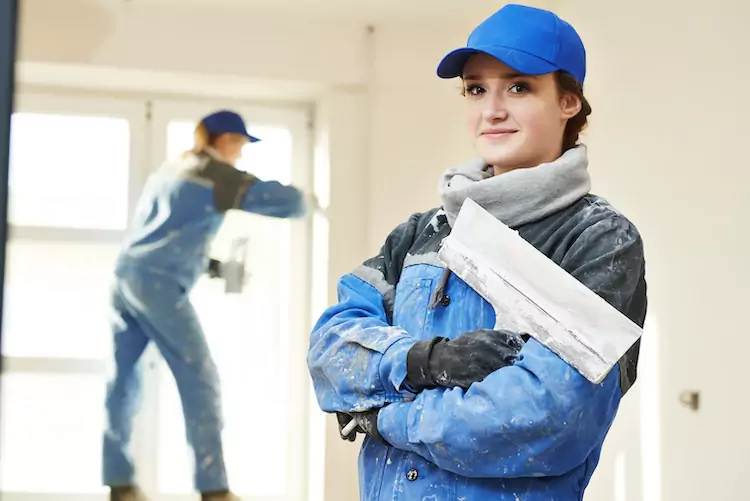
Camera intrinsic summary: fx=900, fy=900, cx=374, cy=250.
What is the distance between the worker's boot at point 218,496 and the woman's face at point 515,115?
266 centimetres

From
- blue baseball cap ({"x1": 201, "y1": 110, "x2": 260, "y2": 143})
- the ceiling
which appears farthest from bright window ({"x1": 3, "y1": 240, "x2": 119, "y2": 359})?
the ceiling

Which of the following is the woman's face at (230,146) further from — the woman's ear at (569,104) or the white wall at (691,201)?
the woman's ear at (569,104)

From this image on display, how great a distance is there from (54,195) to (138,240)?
42 centimetres

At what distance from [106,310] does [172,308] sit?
0.30m

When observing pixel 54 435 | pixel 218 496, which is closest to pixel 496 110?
pixel 218 496

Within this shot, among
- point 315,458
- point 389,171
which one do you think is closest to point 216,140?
point 389,171

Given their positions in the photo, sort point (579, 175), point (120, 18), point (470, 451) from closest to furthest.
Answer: point (470, 451) < point (579, 175) < point (120, 18)

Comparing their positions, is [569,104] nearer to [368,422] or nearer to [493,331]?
[493,331]

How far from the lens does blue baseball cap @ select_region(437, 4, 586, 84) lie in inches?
45.4

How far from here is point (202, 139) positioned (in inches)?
142

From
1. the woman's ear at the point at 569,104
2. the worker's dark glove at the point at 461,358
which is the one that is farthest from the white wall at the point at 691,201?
the worker's dark glove at the point at 461,358

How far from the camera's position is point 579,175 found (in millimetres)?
1176

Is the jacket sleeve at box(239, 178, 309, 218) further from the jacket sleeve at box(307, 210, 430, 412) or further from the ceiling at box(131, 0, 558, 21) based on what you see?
the jacket sleeve at box(307, 210, 430, 412)

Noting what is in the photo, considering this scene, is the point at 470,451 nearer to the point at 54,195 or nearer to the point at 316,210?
the point at 316,210
